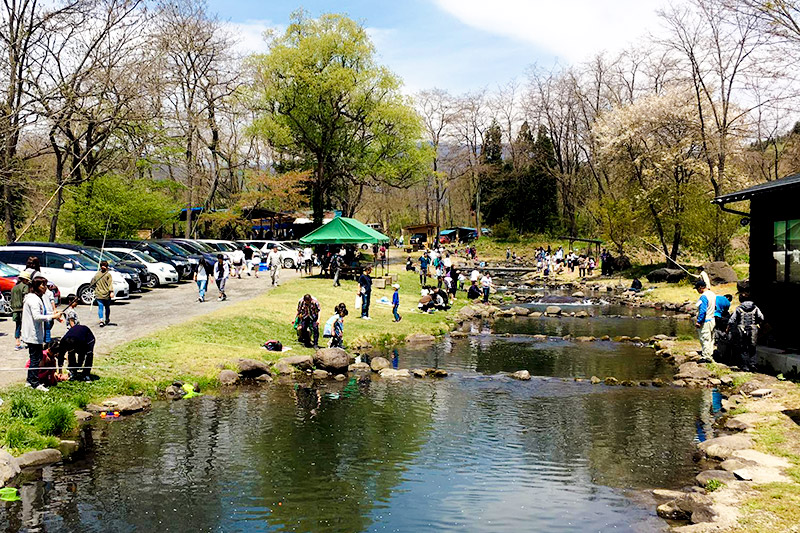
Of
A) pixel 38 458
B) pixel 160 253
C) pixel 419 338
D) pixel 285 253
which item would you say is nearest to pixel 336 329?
pixel 419 338

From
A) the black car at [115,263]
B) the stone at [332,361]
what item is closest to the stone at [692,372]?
the stone at [332,361]

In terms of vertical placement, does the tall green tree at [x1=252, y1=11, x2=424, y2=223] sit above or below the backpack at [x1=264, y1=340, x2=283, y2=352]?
above

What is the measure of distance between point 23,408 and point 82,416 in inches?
51.4

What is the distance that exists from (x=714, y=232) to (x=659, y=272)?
4.12 m

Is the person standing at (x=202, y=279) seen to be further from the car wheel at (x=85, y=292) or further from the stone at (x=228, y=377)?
the stone at (x=228, y=377)

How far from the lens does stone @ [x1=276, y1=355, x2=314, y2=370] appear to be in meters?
18.2

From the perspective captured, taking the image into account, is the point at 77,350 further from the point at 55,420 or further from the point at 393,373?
the point at 393,373

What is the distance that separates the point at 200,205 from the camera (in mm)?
56906

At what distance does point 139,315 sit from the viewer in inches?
856

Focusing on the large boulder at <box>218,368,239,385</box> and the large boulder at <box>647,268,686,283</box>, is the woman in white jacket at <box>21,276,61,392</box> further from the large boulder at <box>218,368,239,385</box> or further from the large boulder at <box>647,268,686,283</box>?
the large boulder at <box>647,268,686,283</box>

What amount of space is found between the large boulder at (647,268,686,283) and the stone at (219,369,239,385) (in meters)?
Result: 31.5

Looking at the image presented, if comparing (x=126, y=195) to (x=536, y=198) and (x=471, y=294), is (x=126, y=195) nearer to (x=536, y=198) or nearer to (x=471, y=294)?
(x=471, y=294)

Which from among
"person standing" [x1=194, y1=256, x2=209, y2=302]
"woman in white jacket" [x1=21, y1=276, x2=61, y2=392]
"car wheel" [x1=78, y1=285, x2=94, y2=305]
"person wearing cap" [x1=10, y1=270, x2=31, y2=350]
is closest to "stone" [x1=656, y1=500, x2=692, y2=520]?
"woman in white jacket" [x1=21, y1=276, x2=61, y2=392]

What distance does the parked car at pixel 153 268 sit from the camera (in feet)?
96.2
